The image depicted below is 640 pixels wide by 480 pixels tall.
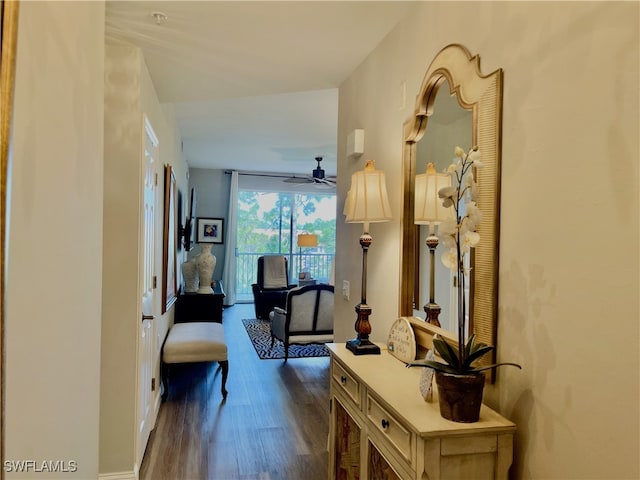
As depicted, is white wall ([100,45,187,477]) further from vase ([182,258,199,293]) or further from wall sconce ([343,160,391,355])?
vase ([182,258,199,293])

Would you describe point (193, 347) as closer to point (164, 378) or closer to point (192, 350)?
point (192, 350)

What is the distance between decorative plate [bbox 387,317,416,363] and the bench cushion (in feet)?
7.30

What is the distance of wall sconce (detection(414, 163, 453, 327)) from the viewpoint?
1.87 metres

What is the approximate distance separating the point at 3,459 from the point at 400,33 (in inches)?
89.3

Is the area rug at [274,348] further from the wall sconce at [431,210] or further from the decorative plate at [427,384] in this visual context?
the decorative plate at [427,384]

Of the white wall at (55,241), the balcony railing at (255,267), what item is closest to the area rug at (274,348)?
the balcony railing at (255,267)

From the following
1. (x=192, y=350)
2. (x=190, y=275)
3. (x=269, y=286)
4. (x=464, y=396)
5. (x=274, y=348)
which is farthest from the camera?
(x=269, y=286)

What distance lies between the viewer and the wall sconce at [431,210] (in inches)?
73.6

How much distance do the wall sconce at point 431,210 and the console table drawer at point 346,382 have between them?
1.40 feet

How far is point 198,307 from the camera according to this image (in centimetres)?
503

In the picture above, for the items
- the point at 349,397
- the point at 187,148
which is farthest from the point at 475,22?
the point at 187,148

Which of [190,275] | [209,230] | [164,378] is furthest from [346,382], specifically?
[209,230]

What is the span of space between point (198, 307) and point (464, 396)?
13.8 feet

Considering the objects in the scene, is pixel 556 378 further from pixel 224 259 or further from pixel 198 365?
pixel 224 259
